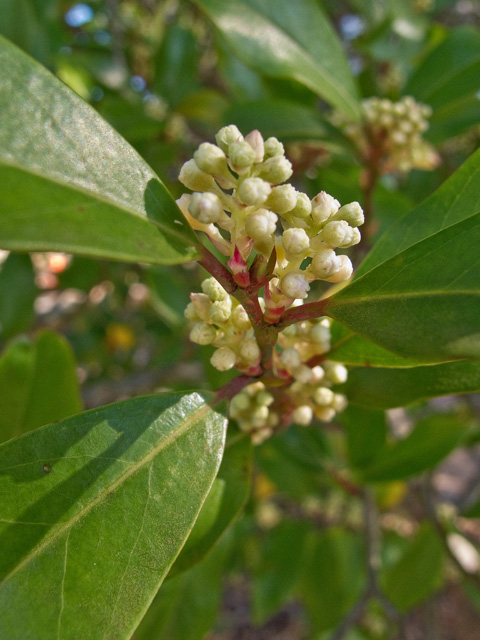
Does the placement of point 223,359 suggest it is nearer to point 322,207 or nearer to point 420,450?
point 322,207

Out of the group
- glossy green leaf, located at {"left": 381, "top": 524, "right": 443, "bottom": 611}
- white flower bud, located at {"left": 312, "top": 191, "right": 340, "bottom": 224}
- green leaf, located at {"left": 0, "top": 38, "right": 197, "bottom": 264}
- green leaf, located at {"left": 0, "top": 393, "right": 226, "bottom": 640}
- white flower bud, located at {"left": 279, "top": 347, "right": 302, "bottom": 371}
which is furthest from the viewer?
glossy green leaf, located at {"left": 381, "top": 524, "right": 443, "bottom": 611}

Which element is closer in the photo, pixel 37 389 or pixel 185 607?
pixel 37 389

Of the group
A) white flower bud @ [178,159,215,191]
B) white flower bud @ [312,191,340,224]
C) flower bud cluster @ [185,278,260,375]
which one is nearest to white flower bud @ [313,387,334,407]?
flower bud cluster @ [185,278,260,375]

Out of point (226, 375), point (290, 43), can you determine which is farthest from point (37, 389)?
point (290, 43)

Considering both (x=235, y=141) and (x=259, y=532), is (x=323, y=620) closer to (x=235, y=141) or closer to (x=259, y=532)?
(x=259, y=532)

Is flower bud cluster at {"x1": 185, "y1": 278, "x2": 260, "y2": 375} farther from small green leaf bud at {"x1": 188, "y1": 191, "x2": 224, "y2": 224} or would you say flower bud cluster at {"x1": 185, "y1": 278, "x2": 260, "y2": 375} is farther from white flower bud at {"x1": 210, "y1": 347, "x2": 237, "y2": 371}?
small green leaf bud at {"x1": 188, "y1": 191, "x2": 224, "y2": 224}

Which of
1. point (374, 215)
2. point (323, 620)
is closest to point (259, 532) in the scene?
point (323, 620)
